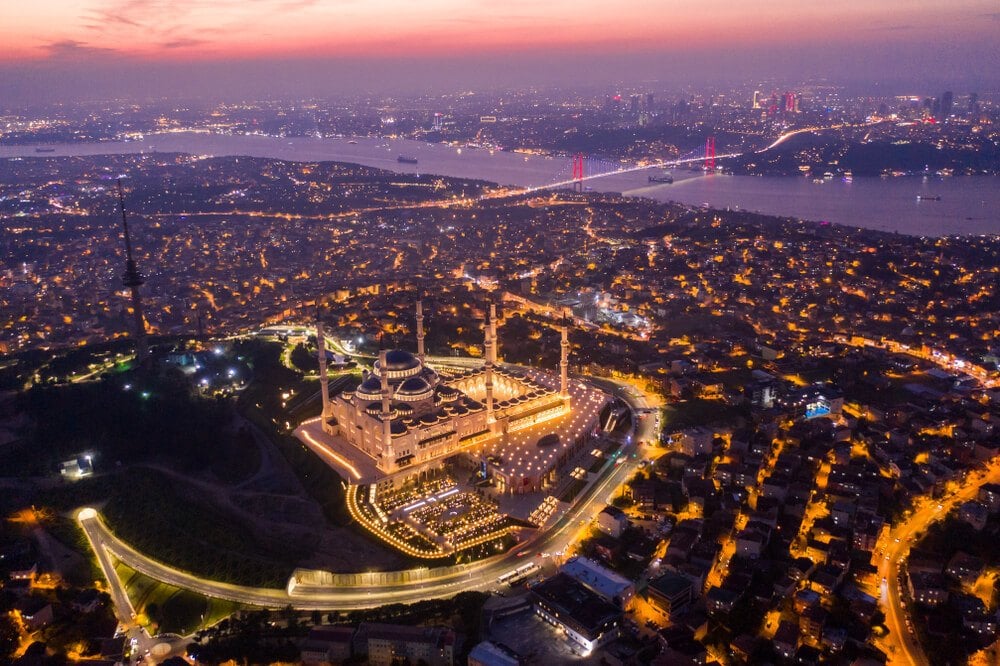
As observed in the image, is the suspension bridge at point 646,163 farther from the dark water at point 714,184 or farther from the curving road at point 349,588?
the curving road at point 349,588

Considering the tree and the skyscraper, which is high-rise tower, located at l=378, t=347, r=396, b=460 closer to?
the tree

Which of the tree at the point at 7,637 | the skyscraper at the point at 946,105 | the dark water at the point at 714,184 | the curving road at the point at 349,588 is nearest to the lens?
the tree at the point at 7,637

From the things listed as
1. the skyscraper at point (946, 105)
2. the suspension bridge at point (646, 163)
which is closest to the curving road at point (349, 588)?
the suspension bridge at point (646, 163)

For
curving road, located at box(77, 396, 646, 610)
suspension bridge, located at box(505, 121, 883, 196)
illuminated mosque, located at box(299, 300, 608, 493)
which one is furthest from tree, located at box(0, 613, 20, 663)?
suspension bridge, located at box(505, 121, 883, 196)

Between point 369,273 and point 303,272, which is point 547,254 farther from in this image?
point 303,272

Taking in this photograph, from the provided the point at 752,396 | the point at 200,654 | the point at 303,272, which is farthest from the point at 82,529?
the point at 303,272
